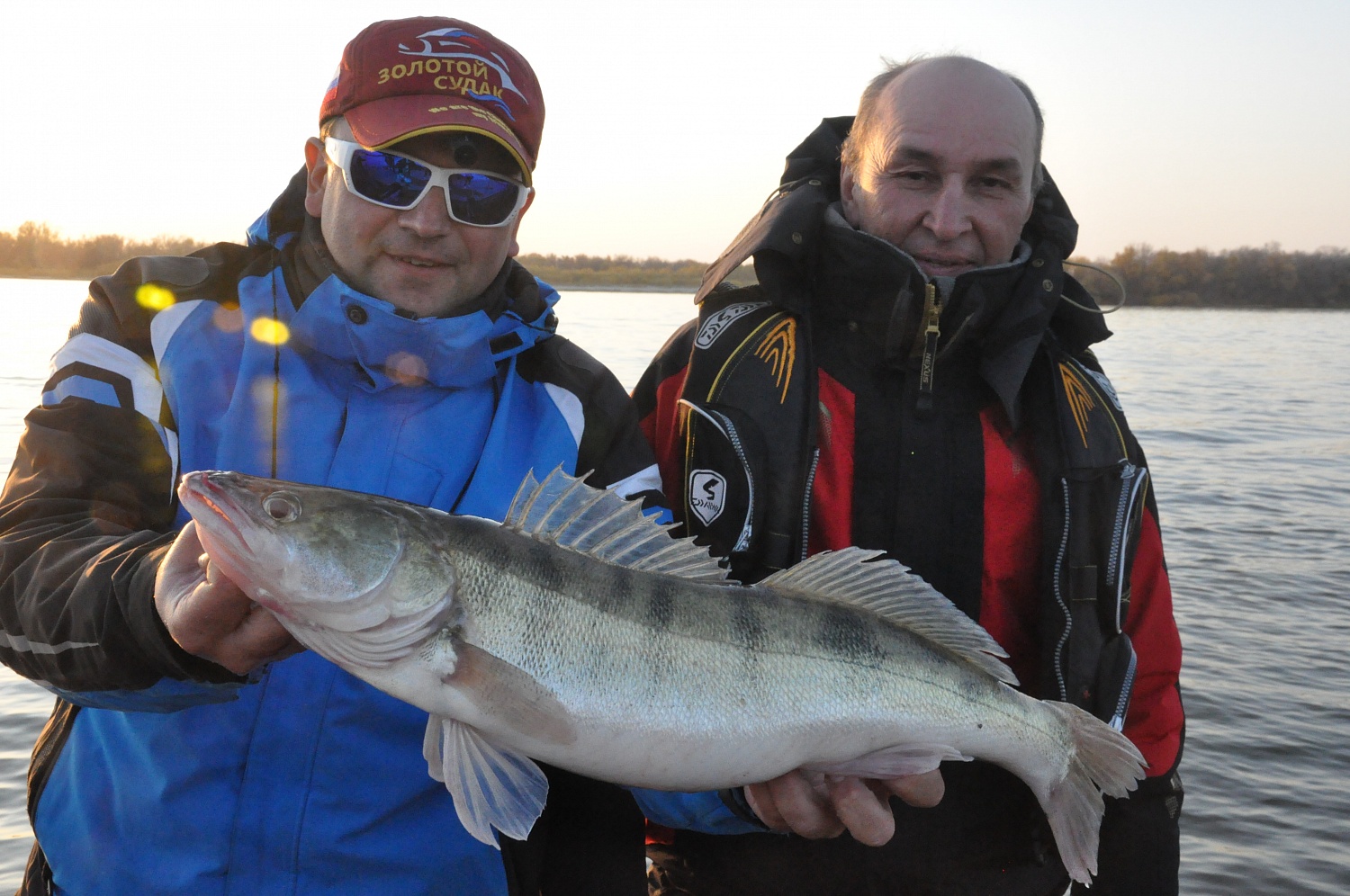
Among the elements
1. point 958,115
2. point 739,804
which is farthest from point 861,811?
point 958,115

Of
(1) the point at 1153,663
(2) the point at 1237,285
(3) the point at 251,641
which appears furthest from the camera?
(2) the point at 1237,285

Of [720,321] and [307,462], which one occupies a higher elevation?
[720,321]

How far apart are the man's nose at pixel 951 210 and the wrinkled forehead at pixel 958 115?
10cm

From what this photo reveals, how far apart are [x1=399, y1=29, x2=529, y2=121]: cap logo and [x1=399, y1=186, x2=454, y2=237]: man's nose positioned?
30cm

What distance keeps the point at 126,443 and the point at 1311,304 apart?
70598 millimetres

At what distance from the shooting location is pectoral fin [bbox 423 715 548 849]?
89.5 inches

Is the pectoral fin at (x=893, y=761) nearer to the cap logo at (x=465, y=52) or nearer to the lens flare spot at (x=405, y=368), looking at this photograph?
the lens flare spot at (x=405, y=368)

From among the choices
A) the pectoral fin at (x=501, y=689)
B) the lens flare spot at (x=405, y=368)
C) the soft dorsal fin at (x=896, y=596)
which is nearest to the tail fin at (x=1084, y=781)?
the soft dorsal fin at (x=896, y=596)

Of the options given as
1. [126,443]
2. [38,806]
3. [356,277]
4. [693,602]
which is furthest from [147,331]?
[693,602]

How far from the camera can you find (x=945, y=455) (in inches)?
134

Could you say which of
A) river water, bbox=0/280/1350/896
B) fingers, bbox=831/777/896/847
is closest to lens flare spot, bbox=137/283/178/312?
fingers, bbox=831/777/896/847

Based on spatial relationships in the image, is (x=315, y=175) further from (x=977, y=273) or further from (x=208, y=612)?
(x=977, y=273)

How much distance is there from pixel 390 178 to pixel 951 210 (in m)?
1.82

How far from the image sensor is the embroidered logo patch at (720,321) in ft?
11.5
